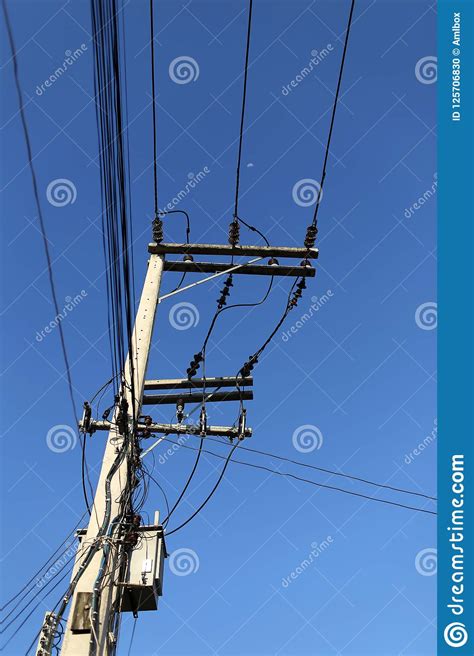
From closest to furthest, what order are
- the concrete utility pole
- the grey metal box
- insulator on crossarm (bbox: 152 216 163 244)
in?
1. the concrete utility pole
2. the grey metal box
3. insulator on crossarm (bbox: 152 216 163 244)

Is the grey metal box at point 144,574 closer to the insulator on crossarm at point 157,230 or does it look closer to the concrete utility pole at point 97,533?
the concrete utility pole at point 97,533

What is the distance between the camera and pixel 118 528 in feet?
18.4

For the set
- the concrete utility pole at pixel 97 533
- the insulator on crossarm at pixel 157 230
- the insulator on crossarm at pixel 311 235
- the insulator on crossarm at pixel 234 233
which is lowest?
the concrete utility pole at pixel 97 533

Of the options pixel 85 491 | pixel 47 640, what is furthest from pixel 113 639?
pixel 85 491

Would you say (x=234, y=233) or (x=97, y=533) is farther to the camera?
(x=234, y=233)

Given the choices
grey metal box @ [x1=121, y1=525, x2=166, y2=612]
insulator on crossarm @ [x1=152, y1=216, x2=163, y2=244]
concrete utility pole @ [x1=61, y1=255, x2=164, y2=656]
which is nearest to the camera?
concrete utility pole @ [x1=61, y1=255, x2=164, y2=656]

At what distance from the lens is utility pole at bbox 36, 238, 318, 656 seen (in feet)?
16.4

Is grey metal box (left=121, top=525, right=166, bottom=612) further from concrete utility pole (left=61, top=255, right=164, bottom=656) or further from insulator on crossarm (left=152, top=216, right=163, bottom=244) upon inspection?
insulator on crossarm (left=152, top=216, right=163, bottom=244)

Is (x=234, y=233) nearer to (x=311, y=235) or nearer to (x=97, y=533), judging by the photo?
(x=311, y=235)

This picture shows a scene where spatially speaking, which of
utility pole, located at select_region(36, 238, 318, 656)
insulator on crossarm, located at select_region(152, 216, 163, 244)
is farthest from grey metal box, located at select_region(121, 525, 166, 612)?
insulator on crossarm, located at select_region(152, 216, 163, 244)

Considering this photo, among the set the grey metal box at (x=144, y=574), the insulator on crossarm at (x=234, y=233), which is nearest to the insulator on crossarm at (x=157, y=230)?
the insulator on crossarm at (x=234, y=233)

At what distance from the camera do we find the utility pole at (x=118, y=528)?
499 cm

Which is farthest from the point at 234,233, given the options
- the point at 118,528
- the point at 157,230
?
the point at 118,528

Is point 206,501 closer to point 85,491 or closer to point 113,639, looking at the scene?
point 85,491
